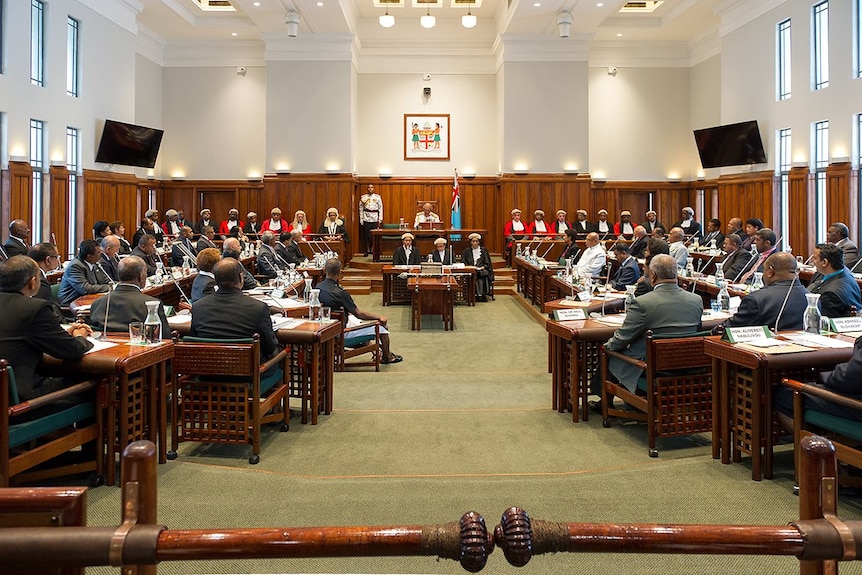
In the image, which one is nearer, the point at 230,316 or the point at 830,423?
the point at 830,423

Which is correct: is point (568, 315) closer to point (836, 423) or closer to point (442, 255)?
point (836, 423)

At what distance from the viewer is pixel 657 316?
446cm

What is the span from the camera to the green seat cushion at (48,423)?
3.10m

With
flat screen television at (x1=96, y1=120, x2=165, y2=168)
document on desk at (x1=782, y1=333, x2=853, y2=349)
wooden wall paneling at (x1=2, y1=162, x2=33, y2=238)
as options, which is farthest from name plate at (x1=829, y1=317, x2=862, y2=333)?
flat screen television at (x1=96, y1=120, x2=165, y2=168)

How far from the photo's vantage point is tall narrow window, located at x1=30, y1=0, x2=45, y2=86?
433 inches

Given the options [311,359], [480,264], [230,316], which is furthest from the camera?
[480,264]

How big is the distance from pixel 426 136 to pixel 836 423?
14237mm

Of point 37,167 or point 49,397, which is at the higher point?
point 37,167

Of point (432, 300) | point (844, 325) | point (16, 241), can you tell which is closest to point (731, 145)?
point (432, 300)

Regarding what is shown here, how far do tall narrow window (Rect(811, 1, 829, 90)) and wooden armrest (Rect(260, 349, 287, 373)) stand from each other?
10.5 metres

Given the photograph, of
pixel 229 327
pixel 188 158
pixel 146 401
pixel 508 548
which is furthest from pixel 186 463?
pixel 188 158

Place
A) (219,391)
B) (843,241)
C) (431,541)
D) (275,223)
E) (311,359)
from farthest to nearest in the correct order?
1. (275,223)
2. (843,241)
3. (311,359)
4. (219,391)
5. (431,541)

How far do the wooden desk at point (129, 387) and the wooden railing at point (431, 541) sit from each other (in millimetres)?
2421

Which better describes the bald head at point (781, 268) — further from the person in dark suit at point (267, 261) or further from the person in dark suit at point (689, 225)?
the person in dark suit at point (689, 225)
